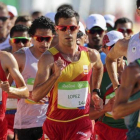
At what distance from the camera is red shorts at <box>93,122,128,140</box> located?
748 centimetres

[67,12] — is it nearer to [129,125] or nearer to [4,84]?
[4,84]

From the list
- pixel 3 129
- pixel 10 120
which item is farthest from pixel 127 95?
pixel 10 120

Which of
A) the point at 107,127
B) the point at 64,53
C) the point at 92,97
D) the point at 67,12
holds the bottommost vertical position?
the point at 107,127

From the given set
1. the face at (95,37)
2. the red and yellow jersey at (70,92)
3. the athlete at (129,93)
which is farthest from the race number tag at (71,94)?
the face at (95,37)

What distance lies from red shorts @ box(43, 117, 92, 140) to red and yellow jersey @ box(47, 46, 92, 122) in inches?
2.4

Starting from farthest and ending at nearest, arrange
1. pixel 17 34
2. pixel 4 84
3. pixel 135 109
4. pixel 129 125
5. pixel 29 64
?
1. pixel 17 34
2. pixel 29 64
3. pixel 4 84
4. pixel 129 125
5. pixel 135 109

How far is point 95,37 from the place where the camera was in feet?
34.2

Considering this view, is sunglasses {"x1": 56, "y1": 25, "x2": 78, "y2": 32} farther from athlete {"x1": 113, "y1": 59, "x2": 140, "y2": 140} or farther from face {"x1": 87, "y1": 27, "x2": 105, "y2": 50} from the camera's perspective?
face {"x1": 87, "y1": 27, "x2": 105, "y2": 50}

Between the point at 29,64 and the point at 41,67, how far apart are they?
1.44 m

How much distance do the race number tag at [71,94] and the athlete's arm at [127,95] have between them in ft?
7.03

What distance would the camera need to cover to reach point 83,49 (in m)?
7.32

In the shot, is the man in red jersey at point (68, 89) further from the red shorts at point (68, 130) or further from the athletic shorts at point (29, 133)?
the athletic shorts at point (29, 133)

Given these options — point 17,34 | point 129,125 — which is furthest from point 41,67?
point 17,34

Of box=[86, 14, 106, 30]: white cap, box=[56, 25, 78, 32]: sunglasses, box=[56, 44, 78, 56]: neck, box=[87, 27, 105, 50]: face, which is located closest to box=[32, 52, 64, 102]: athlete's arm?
box=[56, 44, 78, 56]: neck
